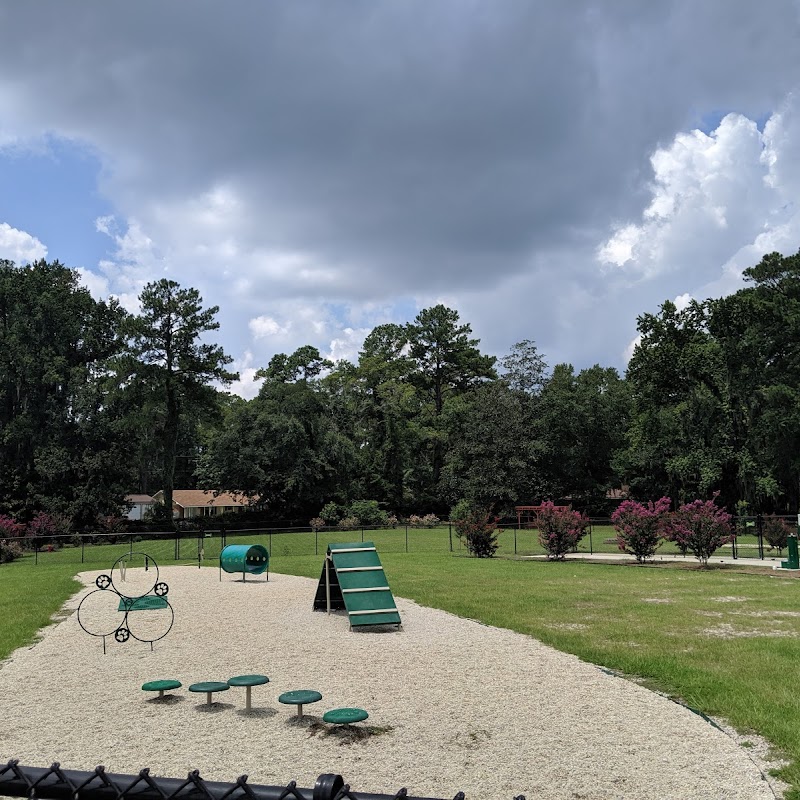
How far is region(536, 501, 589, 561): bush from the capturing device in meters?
27.7

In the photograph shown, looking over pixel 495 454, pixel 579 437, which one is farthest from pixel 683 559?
pixel 579 437

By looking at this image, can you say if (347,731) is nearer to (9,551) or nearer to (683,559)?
(683,559)

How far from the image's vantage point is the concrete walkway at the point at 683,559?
24.7 meters

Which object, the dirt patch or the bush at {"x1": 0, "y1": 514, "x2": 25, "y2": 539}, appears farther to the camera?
the bush at {"x1": 0, "y1": 514, "x2": 25, "y2": 539}

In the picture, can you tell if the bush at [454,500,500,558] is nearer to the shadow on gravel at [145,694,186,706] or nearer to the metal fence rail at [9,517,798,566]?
the metal fence rail at [9,517,798,566]

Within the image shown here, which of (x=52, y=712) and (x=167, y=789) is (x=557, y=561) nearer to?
(x=52, y=712)

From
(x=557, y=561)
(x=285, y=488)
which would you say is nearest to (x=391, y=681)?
(x=557, y=561)

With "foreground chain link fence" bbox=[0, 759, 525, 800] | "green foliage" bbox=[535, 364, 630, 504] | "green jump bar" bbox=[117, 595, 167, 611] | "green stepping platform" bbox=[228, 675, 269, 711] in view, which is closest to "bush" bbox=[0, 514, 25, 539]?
"green jump bar" bbox=[117, 595, 167, 611]

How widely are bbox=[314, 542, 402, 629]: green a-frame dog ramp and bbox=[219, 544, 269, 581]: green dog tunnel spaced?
269 inches

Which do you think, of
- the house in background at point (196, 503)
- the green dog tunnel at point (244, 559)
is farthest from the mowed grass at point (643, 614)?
the house in background at point (196, 503)

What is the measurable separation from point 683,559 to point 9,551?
27.0m

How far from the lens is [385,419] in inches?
2603

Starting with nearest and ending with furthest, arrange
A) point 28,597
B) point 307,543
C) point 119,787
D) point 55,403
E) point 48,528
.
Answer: point 119,787 → point 28,597 → point 307,543 → point 48,528 → point 55,403

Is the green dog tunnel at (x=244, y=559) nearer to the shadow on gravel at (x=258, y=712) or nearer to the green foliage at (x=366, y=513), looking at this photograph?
the shadow on gravel at (x=258, y=712)
